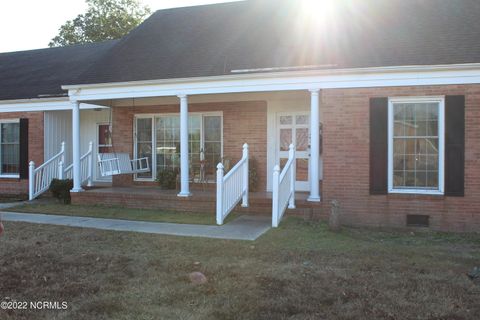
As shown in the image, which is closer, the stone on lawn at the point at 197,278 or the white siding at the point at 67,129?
the stone on lawn at the point at 197,278

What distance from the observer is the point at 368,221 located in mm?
9211

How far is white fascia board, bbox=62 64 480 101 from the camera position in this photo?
869cm

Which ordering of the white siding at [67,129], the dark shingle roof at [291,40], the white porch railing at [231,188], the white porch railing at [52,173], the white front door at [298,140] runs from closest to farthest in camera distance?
1. the white porch railing at [231,188]
2. the dark shingle roof at [291,40]
3. the white front door at [298,140]
4. the white porch railing at [52,173]
5. the white siding at [67,129]

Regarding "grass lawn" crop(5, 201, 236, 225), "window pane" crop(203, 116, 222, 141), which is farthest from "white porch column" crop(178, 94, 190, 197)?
"window pane" crop(203, 116, 222, 141)

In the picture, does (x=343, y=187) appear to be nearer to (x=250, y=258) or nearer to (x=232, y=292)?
(x=250, y=258)

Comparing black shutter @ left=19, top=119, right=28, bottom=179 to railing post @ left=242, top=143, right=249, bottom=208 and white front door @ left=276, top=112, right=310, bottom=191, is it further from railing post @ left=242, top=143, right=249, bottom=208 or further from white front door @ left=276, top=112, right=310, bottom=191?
white front door @ left=276, top=112, right=310, bottom=191

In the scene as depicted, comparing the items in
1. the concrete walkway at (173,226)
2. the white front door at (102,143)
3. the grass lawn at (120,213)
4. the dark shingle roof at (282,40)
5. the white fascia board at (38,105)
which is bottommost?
the concrete walkway at (173,226)

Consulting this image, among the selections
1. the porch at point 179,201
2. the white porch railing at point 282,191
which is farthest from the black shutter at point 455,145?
the white porch railing at point 282,191

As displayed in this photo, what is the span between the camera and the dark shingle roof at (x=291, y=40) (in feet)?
30.5

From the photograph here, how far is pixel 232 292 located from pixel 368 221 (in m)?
5.13

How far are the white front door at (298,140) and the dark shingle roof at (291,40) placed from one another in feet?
6.51

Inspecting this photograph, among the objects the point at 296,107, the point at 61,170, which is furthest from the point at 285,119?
the point at 61,170

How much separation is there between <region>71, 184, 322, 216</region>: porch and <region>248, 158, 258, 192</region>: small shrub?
1.27 feet

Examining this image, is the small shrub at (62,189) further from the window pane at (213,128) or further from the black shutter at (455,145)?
the black shutter at (455,145)
